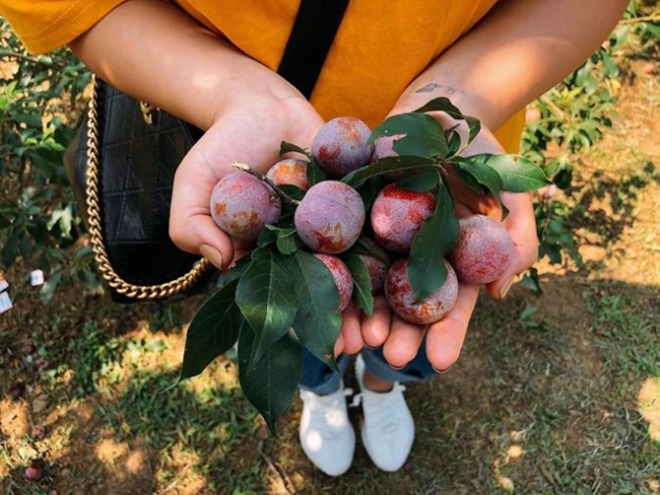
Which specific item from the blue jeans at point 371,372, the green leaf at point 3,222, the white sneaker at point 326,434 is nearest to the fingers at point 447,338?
the blue jeans at point 371,372

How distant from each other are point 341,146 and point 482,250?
0.27 m

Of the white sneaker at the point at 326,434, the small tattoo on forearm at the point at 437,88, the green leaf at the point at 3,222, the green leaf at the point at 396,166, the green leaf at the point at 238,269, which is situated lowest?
the white sneaker at the point at 326,434

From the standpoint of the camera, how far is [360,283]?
3.23ft

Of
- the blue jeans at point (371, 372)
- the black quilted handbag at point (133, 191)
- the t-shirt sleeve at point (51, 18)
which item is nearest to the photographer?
the t-shirt sleeve at point (51, 18)

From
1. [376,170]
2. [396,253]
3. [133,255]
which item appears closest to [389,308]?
[396,253]

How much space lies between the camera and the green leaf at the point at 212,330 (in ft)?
3.12

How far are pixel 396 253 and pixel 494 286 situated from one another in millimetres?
176

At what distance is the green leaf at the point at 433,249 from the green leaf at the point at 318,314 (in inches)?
4.7

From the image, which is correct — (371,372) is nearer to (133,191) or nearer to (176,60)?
(133,191)

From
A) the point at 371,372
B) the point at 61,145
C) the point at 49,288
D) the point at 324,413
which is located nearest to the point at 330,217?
the point at 371,372

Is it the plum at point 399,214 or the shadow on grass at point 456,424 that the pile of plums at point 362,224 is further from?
the shadow on grass at point 456,424

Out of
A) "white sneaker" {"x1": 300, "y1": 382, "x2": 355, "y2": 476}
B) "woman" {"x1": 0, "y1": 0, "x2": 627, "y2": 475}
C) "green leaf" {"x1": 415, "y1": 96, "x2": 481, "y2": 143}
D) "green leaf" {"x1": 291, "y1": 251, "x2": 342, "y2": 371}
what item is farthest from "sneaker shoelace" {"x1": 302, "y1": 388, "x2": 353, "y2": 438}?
"green leaf" {"x1": 415, "y1": 96, "x2": 481, "y2": 143}

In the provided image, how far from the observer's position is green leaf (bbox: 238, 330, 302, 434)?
0.95 metres

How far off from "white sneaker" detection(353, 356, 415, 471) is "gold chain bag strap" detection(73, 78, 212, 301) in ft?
2.70
